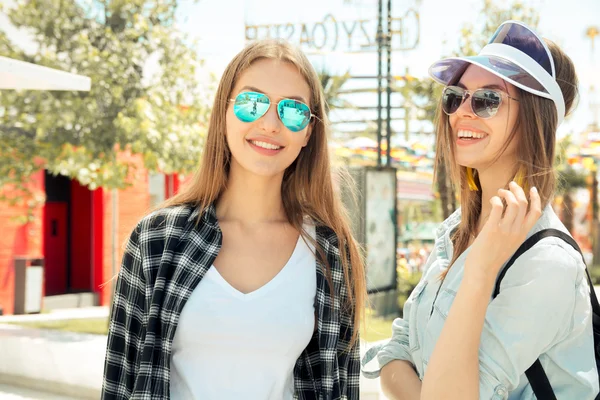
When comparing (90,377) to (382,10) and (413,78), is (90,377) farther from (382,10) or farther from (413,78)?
(413,78)

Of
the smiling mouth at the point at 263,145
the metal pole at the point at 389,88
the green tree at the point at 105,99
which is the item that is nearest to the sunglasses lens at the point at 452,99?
the smiling mouth at the point at 263,145

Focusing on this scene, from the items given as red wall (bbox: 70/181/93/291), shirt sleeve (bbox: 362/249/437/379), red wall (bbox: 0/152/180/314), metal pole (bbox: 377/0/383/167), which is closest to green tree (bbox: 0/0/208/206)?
metal pole (bbox: 377/0/383/167)

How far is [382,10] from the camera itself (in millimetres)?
12203

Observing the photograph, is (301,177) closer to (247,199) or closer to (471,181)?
(247,199)

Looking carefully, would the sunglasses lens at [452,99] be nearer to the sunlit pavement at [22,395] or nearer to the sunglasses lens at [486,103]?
the sunglasses lens at [486,103]

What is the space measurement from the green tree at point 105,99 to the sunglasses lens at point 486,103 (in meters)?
8.12

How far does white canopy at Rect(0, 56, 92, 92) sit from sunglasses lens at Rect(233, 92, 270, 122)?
14.0 feet

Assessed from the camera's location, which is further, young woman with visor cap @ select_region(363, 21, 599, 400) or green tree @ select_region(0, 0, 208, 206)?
green tree @ select_region(0, 0, 208, 206)

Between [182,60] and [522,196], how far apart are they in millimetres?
9985

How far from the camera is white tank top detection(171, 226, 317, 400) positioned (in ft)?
7.20

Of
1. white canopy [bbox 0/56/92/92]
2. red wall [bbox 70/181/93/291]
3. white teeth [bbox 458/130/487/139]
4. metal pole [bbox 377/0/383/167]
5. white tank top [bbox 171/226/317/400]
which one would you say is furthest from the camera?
red wall [bbox 70/181/93/291]

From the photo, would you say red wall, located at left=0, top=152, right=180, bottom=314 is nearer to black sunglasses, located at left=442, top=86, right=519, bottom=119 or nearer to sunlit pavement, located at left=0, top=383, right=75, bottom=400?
sunlit pavement, located at left=0, top=383, right=75, bottom=400

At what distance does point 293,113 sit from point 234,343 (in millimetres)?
795

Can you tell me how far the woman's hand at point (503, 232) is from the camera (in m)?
1.70
